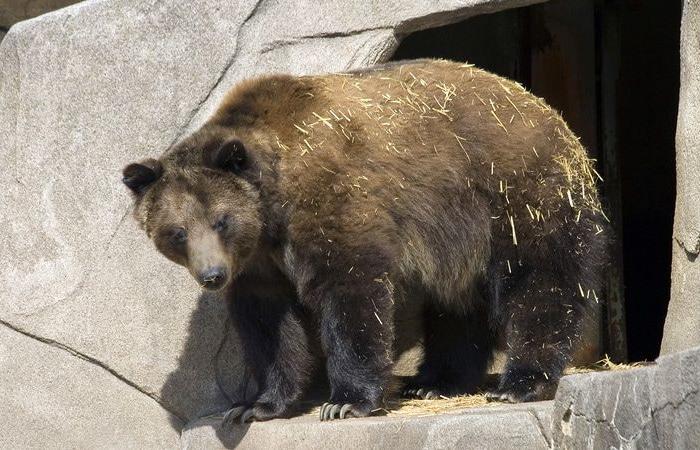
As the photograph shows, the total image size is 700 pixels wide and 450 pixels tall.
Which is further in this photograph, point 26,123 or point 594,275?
point 26,123

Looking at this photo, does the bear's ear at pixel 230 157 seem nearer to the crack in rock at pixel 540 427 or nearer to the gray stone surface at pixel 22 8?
the crack in rock at pixel 540 427

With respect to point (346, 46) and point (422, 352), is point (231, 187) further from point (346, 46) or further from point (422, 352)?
point (422, 352)

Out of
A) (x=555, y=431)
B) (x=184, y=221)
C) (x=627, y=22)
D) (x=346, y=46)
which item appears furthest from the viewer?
(x=627, y=22)

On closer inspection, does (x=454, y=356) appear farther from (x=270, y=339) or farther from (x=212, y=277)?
(x=212, y=277)

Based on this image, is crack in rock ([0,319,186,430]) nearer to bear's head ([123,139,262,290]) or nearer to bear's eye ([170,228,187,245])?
bear's head ([123,139,262,290])

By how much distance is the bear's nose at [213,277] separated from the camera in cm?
662

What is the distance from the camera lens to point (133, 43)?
8.17 m

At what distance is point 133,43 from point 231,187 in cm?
173

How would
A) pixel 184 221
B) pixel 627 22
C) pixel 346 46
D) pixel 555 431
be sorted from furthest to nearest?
pixel 627 22
pixel 346 46
pixel 184 221
pixel 555 431

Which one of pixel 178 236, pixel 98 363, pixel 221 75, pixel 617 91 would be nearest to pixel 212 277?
pixel 178 236

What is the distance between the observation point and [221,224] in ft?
22.6

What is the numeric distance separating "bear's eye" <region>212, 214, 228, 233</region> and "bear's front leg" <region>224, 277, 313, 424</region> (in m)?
0.48

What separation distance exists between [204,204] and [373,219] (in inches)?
37.7

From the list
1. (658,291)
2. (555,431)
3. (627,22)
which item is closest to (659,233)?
(658,291)
